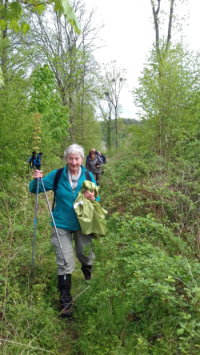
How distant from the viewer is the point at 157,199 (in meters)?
6.32

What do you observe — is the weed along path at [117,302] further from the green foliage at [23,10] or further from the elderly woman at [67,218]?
the green foliage at [23,10]

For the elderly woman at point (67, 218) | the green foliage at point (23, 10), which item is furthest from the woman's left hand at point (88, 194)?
the green foliage at point (23, 10)

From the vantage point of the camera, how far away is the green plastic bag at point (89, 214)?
4.00 meters

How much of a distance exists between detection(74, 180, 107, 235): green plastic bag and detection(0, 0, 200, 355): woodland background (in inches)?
7.6

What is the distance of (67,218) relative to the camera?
13.5 feet

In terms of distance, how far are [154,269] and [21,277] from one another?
2.06 meters

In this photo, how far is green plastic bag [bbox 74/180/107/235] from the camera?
400cm

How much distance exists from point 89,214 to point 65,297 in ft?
3.60

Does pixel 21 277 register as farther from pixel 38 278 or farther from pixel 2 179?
pixel 2 179

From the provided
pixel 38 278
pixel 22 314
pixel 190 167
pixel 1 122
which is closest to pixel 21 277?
pixel 38 278

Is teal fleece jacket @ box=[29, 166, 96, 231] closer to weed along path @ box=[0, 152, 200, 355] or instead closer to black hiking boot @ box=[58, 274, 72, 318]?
weed along path @ box=[0, 152, 200, 355]

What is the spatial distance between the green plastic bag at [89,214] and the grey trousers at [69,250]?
21 centimetres

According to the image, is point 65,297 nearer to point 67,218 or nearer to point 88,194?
point 67,218

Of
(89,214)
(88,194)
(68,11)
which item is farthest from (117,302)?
(68,11)
